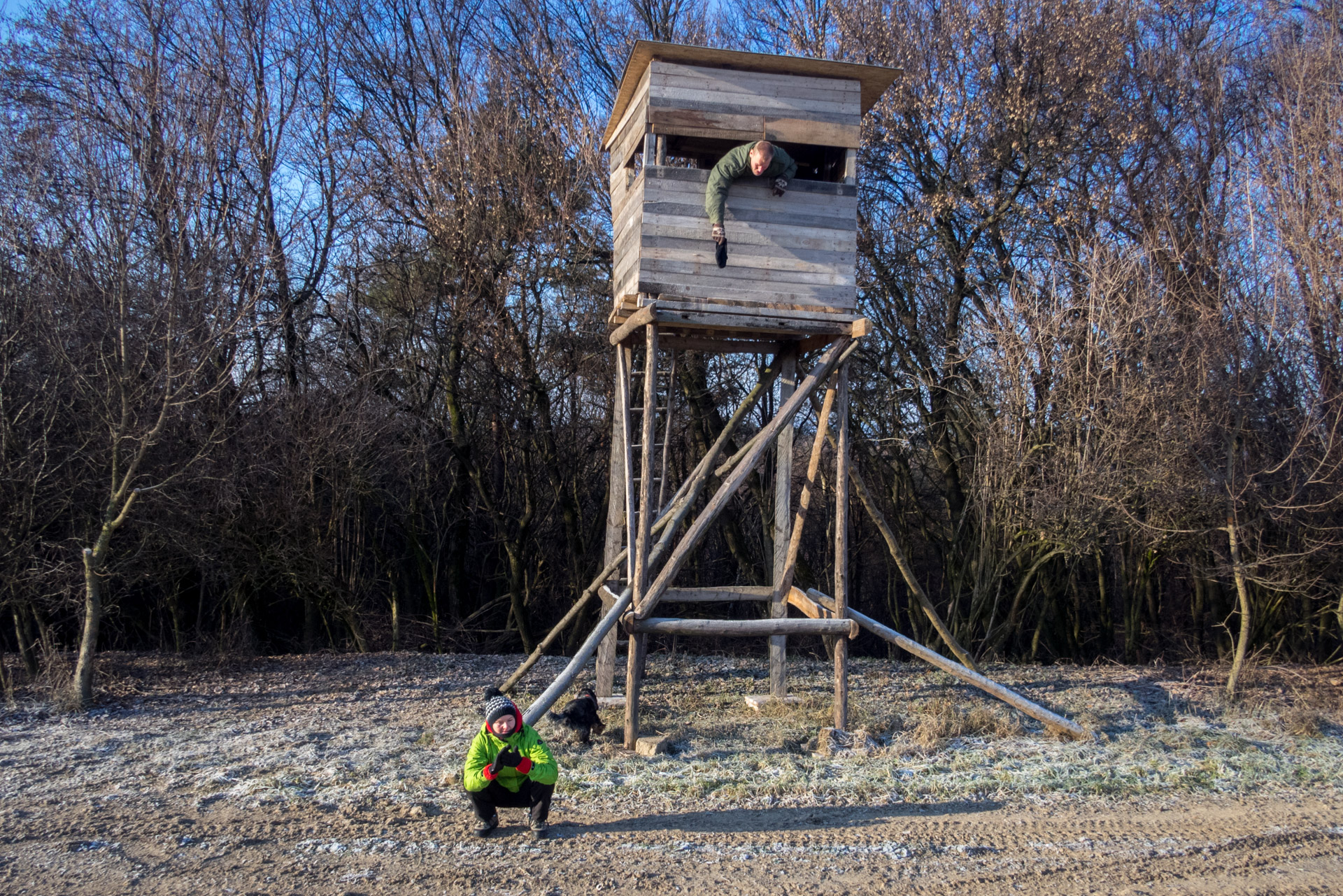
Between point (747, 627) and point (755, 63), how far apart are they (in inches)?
182

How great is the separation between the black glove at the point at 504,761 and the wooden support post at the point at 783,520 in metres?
3.71

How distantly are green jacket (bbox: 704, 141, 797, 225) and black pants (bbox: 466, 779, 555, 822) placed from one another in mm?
4504

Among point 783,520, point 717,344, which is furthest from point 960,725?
point 717,344

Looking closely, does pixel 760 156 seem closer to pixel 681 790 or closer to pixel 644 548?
pixel 644 548

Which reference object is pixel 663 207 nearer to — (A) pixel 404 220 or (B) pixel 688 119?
(B) pixel 688 119

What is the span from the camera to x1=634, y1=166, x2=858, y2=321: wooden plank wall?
293 inches

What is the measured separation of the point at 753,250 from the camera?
752 centimetres

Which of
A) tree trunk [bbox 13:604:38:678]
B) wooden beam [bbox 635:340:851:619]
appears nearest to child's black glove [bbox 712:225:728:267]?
wooden beam [bbox 635:340:851:619]

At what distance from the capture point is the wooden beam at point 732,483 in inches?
284

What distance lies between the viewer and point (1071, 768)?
6.59m

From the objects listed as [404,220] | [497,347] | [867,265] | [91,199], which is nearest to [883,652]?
[867,265]

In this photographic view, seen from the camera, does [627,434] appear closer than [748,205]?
No

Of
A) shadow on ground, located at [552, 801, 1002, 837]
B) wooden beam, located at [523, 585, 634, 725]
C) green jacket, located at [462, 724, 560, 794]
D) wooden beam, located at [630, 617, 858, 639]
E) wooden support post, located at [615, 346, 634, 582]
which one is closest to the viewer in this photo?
green jacket, located at [462, 724, 560, 794]

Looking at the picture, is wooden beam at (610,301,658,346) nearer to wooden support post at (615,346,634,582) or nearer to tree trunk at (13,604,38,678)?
wooden support post at (615,346,634,582)
